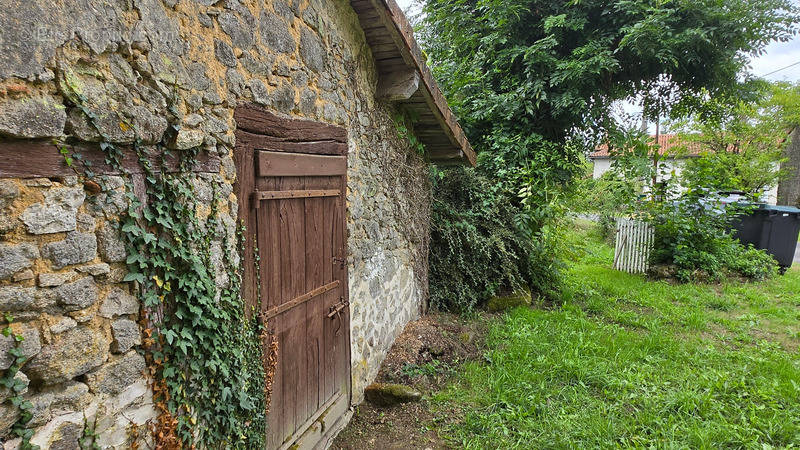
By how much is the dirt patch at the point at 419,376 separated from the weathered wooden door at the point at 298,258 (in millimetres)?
332

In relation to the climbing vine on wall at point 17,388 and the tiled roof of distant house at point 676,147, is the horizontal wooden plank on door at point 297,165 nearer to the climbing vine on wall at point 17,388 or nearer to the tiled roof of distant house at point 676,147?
the climbing vine on wall at point 17,388

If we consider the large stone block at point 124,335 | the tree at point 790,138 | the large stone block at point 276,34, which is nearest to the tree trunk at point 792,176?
the tree at point 790,138

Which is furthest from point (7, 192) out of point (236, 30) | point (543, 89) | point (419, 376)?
point (543, 89)

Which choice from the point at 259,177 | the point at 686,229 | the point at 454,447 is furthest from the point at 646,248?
the point at 259,177

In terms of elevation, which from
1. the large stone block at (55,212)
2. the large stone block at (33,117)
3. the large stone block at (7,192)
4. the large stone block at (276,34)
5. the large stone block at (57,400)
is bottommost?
the large stone block at (57,400)

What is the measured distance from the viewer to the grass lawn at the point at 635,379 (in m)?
3.39

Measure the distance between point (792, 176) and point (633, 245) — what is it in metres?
10.1

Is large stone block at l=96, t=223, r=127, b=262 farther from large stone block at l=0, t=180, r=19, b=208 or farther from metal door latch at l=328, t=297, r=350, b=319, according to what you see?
metal door latch at l=328, t=297, r=350, b=319

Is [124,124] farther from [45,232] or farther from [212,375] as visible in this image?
[212,375]

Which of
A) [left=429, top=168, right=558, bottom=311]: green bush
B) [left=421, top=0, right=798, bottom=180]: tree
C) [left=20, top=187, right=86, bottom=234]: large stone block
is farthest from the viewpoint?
[left=421, top=0, right=798, bottom=180]: tree

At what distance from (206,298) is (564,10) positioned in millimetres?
8058

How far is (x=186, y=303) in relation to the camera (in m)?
1.92

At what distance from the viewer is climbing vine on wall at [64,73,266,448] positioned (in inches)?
68.9

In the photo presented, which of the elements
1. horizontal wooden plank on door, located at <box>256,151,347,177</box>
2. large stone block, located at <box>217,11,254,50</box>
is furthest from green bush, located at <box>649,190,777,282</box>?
large stone block, located at <box>217,11,254,50</box>
